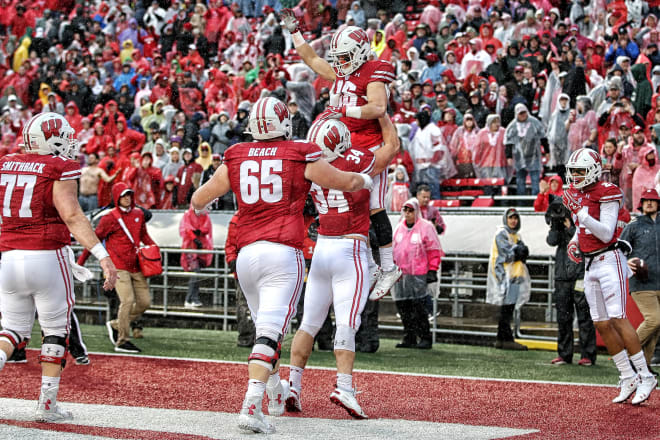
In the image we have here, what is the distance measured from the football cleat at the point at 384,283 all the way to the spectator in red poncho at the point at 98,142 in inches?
509

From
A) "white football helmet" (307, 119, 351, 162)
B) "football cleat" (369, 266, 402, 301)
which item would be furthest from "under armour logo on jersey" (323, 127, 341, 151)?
"football cleat" (369, 266, 402, 301)

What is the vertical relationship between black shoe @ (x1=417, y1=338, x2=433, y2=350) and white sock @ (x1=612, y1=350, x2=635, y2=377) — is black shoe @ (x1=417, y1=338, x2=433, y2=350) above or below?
below

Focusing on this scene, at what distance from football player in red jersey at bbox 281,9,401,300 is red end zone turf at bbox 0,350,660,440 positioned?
1050 millimetres

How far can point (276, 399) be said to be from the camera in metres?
7.21

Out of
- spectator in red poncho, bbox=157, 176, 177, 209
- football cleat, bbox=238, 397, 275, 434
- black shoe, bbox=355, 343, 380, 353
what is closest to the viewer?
football cleat, bbox=238, 397, 275, 434

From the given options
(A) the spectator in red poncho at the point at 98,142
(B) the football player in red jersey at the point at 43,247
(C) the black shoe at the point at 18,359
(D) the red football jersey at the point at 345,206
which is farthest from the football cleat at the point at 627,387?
(A) the spectator in red poncho at the point at 98,142

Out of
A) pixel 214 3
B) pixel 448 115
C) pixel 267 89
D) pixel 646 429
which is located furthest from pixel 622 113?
pixel 214 3

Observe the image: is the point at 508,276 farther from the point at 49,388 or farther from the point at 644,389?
the point at 49,388

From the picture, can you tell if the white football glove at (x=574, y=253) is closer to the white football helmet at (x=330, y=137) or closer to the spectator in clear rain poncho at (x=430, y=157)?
the white football helmet at (x=330, y=137)

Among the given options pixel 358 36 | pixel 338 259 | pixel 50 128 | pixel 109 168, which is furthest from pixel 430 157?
pixel 50 128

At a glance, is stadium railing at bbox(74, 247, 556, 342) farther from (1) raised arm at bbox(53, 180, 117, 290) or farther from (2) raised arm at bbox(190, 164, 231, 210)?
A: (1) raised arm at bbox(53, 180, 117, 290)

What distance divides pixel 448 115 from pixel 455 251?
3.75 metres

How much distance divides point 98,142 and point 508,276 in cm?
1048

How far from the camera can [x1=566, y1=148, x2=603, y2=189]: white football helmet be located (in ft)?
27.8
